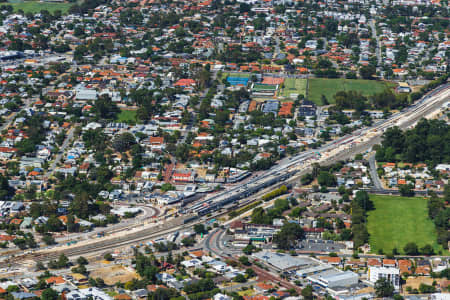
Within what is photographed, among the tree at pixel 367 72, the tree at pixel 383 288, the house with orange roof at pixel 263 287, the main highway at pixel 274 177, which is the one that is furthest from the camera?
the tree at pixel 367 72

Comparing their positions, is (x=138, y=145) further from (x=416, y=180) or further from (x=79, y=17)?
(x=79, y=17)

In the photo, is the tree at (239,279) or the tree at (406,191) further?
the tree at (406,191)

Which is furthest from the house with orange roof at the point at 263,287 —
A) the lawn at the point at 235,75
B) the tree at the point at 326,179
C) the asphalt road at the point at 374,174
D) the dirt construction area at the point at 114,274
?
the lawn at the point at 235,75

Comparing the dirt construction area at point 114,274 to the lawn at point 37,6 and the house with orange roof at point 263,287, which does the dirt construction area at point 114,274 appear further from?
the lawn at point 37,6

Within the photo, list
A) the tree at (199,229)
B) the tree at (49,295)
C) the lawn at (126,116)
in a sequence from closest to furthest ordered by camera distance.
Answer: the tree at (49,295), the tree at (199,229), the lawn at (126,116)

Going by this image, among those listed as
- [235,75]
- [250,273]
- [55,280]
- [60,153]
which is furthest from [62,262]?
[235,75]

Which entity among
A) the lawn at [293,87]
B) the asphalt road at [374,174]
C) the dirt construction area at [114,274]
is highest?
the lawn at [293,87]

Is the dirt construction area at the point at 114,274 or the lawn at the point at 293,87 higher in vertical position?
the lawn at the point at 293,87
